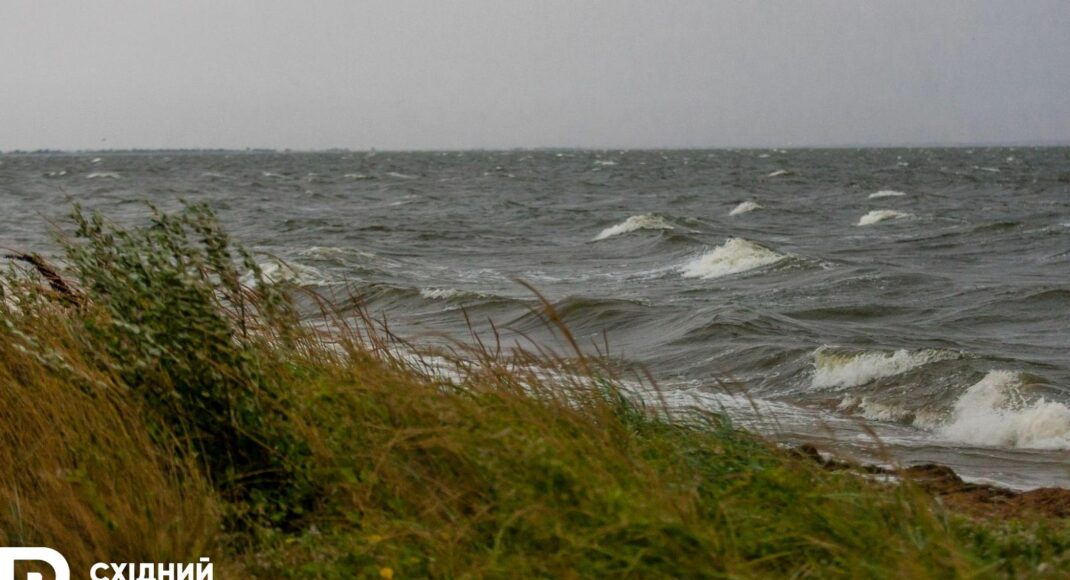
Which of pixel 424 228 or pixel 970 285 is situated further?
pixel 424 228

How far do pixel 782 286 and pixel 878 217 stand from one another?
52.2 ft

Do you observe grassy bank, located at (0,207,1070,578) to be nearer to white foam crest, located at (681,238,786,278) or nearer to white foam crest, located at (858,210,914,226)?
white foam crest, located at (681,238,786,278)

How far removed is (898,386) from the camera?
1148 centimetres

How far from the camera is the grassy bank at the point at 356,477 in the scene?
3.50 meters

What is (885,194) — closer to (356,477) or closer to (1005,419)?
(1005,419)

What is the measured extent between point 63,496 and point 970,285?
17.4 m

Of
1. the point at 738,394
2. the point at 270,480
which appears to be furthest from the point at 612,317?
the point at 270,480

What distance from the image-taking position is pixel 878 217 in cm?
3438

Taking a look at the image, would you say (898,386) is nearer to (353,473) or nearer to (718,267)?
(353,473)

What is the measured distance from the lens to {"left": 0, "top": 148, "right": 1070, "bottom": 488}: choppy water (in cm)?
1037
